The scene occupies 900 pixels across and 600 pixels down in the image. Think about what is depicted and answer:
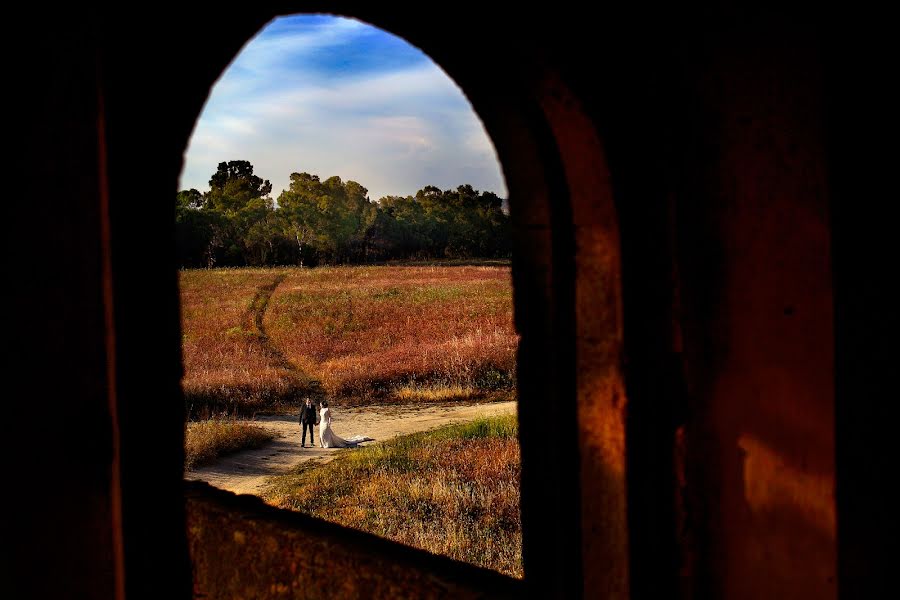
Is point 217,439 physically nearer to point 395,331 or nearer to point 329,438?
point 329,438

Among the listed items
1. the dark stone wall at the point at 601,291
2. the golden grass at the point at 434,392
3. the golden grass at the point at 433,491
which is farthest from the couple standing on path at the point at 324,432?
the dark stone wall at the point at 601,291

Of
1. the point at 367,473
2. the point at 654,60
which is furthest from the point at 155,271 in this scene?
the point at 367,473

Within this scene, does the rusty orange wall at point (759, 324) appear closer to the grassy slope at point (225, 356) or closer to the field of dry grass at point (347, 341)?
the grassy slope at point (225, 356)

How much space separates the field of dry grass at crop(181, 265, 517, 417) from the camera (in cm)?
1708

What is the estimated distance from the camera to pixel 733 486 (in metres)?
2.42

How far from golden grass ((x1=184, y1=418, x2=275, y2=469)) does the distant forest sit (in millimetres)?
41052

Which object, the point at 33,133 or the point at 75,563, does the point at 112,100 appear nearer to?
the point at 33,133

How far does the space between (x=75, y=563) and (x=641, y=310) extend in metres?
1.91

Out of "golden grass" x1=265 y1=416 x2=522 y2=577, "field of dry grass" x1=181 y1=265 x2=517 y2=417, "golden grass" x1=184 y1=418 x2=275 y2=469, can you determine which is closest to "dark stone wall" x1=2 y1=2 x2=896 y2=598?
"golden grass" x1=265 y1=416 x2=522 y2=577

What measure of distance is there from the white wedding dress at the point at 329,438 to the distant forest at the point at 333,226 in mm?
41955

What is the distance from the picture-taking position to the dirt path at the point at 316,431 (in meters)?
11.2

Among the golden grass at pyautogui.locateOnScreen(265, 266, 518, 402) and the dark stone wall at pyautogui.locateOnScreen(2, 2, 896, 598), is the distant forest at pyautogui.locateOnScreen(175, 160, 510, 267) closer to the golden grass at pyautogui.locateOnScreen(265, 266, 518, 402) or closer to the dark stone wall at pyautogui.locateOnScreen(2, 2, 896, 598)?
the golden grass at pyautogui.locateOnScreen(265, 266, 518, 402)

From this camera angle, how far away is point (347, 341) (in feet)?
76.4

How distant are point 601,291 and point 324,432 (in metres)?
10.8
